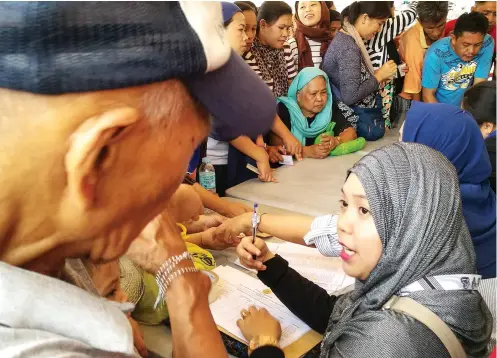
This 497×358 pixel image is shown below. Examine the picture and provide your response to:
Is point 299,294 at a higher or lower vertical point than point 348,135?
higher

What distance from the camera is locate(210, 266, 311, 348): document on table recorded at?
1.14m

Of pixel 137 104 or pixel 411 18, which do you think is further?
pixel 411 18

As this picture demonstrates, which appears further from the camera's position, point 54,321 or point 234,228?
point 234,228

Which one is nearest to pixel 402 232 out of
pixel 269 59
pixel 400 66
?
pixel 269 59

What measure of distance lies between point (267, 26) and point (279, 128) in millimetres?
597

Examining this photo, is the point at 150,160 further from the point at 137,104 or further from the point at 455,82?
the point at 455,82

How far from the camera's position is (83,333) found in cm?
39

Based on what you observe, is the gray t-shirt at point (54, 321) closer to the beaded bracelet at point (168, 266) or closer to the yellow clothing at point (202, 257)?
the beaded bracelet at point (168, 266)

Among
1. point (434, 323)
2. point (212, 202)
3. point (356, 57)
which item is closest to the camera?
point (434, 323)

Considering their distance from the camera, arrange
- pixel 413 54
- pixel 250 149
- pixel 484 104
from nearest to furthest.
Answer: pixel 250 149 → pixel 484 104 → pixel 413 54

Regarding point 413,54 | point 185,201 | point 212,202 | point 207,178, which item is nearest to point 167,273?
point 185,201

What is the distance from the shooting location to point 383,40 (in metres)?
3.41

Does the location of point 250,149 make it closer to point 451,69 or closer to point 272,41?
point 272,41

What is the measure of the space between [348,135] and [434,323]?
6.74 ft
